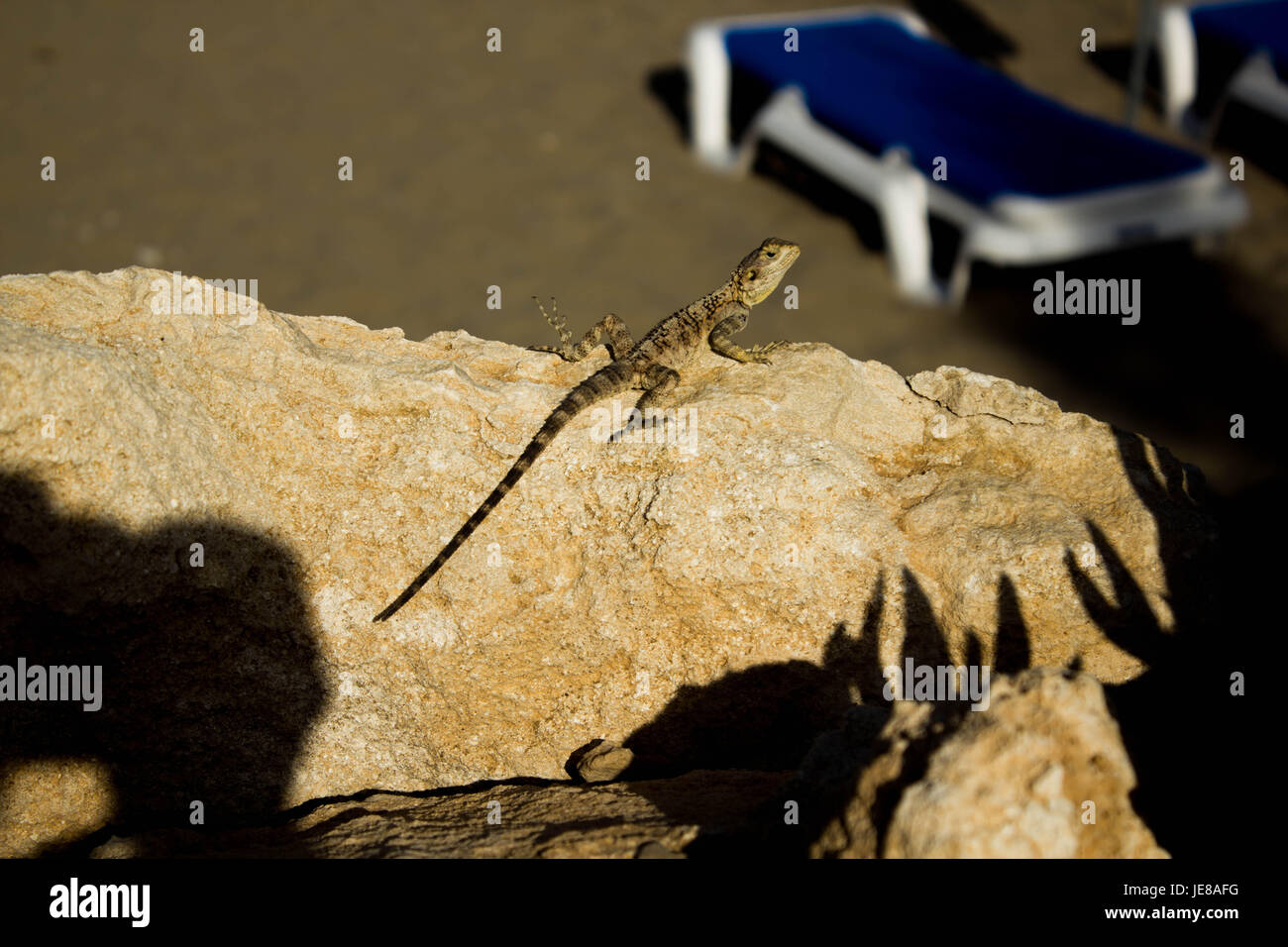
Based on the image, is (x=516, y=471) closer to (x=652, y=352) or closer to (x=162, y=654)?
(x=652, y=352)

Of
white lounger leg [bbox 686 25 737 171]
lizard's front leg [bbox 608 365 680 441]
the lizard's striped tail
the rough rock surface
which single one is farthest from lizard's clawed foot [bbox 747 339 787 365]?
white lounger leg [bbox 686 25 737 171]

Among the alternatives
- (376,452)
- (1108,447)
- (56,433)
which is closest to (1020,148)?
(1108,447)

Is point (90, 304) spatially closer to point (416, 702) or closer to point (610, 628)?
point (416, 702)

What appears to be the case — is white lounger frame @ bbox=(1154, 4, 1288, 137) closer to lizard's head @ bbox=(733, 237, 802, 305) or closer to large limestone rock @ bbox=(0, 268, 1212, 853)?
lizard's head @ bbox=(733, 237, 802, 305)

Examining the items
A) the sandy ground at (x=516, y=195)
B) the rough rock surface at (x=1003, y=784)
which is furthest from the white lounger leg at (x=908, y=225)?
the rough rock surface at (x=1003, y=784)

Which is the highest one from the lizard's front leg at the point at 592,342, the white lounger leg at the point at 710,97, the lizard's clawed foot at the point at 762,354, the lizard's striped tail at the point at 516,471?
the white lounger leg at the point at 710,97

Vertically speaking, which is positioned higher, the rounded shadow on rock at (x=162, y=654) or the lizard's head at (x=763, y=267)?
the lizard's head at (x=763, y=267)

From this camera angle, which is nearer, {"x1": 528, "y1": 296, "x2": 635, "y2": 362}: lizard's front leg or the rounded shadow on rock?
the rounded shadow on rock

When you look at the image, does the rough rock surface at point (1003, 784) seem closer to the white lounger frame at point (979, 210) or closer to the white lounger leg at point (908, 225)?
the white lounger frame at point (979, 210)
